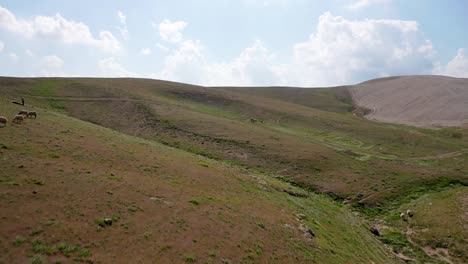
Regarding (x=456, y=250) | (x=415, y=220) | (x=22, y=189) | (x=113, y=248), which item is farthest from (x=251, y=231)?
(x=415, y=220)

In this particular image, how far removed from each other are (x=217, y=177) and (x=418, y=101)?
115775mm

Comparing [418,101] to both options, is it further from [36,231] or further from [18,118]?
[36,231]

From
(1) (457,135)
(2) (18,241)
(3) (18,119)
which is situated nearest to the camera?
(2) (18,241)

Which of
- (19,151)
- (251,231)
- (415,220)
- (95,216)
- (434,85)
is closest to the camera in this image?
(95,216)

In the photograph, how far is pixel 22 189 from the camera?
21.2 metres

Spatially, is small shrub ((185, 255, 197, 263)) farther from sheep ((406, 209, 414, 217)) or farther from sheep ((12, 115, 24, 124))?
sheep ((12, 115, 24, 124))

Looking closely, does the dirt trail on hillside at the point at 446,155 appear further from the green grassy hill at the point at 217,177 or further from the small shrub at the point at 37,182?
the small shrub at the point at 37,182

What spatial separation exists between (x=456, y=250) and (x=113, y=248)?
1133 inches

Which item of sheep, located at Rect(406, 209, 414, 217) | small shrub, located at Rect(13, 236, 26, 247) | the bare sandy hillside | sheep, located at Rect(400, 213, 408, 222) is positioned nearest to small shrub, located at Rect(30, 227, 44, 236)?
small shrub, located at Rect(13, 236, 26, 247)

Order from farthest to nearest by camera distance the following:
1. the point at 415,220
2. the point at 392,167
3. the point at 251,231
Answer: the point at 392,167 < the point at 415,220 < the point at 251,231

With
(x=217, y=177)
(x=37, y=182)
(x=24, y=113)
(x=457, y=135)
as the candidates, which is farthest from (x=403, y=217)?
(x=457, y=135)

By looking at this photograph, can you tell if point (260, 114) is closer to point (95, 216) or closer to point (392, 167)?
point (392, 167)

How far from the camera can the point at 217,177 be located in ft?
115

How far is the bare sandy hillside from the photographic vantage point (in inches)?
4100
